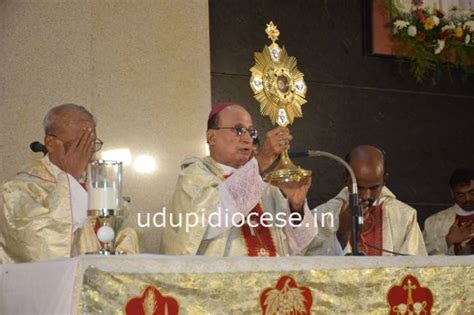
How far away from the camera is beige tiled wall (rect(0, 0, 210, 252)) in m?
6.60

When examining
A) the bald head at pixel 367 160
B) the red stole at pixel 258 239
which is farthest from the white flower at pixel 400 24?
the red stole at pixel 258 239

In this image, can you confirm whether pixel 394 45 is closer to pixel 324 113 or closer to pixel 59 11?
pixel 324 113

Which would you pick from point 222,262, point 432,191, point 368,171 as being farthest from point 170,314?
point 432,191

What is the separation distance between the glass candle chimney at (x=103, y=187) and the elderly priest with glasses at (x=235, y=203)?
3.75 feet

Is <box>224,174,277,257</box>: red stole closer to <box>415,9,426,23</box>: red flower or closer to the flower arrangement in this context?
the flower arrangement

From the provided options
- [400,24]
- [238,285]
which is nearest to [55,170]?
[238,285]

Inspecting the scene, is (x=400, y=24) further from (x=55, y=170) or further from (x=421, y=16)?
(x=55, y=170)

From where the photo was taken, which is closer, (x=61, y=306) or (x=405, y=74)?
(x=61, y=306)

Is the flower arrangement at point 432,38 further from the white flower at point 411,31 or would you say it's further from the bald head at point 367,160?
the bald head at point 367,160

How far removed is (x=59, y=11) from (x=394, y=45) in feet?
9.95

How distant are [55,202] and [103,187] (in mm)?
647

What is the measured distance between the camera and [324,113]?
316 inches

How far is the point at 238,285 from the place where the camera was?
4.18 metres

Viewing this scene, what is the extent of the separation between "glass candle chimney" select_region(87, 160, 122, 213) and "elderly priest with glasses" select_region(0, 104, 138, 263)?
0.55 m
